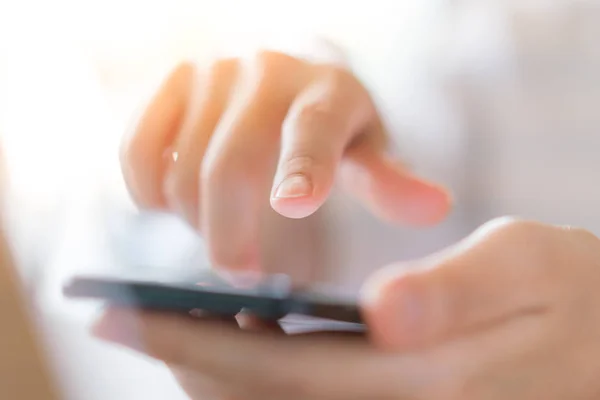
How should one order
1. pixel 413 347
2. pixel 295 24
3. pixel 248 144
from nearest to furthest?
pixel 413 347, pixel 248 144, pixel 295 24

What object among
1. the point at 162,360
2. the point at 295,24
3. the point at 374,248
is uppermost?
the point at 295,24

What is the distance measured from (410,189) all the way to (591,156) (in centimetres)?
29

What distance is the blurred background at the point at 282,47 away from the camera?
1.71 ft

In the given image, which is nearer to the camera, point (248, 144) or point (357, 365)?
point (357, 365)

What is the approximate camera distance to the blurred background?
0.52 m

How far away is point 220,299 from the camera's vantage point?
Answer: 0.69 feet

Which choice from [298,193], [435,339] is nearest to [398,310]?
[435,339]

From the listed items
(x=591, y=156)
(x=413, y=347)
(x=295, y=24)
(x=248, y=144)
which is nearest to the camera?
(x=413, y=347)

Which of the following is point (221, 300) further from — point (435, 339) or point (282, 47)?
point (282, 47)

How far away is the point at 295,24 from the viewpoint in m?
0.73

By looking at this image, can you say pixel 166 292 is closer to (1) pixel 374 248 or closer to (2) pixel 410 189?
(2) pixel 410 189

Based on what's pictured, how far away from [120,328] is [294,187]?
0.39 ft

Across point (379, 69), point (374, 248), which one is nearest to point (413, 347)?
point (374, 248)

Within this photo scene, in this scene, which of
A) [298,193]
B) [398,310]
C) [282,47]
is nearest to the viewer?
[398,310]
